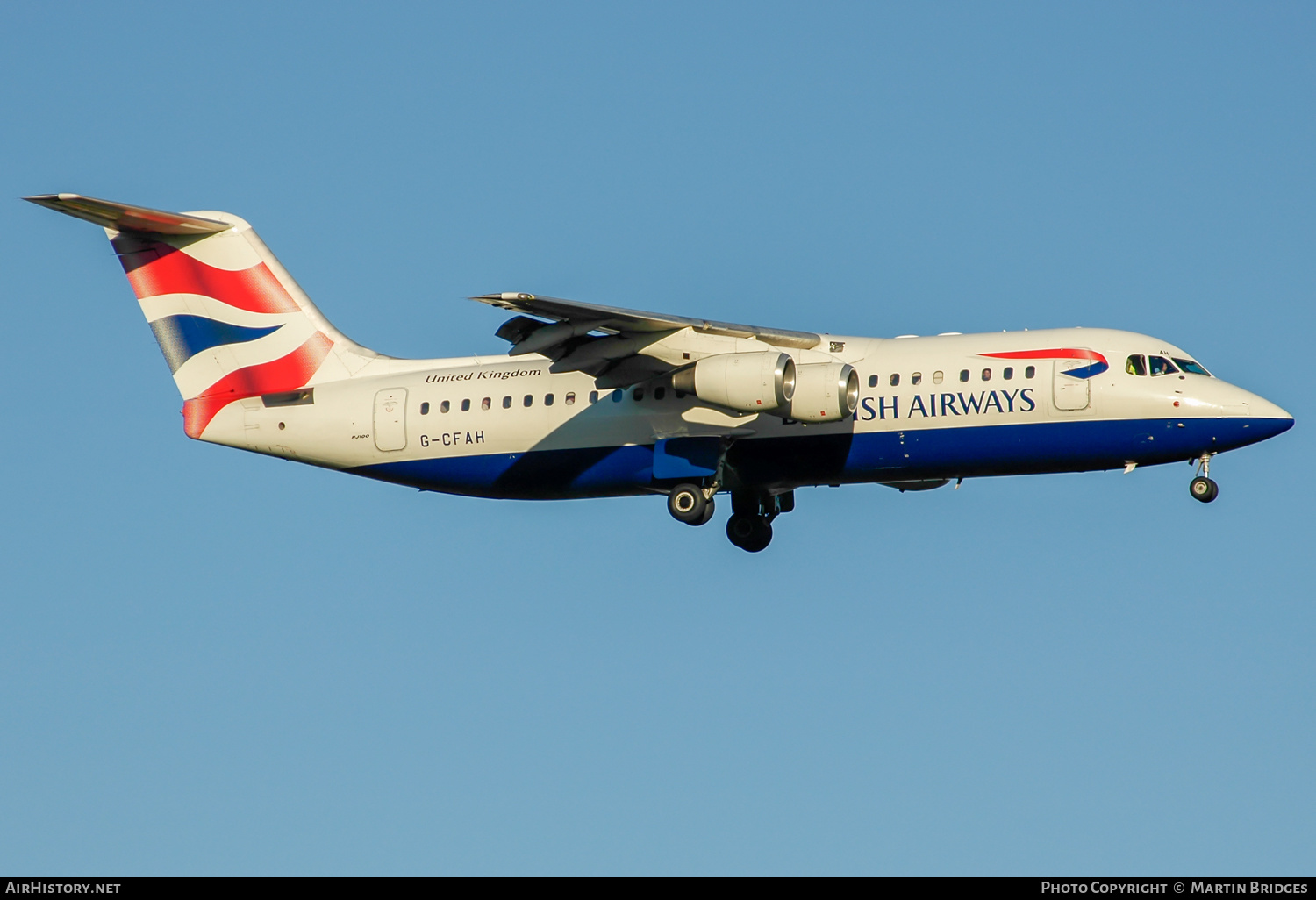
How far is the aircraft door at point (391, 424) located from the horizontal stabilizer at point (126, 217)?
12.1 ft

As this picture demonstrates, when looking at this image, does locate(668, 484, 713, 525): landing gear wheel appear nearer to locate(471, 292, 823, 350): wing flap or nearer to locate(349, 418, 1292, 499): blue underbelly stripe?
→ locate(349, 418, 1292, 499): blue underbelly stripe

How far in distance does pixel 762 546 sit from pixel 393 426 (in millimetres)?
5130

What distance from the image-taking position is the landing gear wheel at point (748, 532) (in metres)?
23.9

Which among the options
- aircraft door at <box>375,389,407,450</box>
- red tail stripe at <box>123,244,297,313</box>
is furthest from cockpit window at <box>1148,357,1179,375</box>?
red tail stripe at <box>123,244,297,313</box>

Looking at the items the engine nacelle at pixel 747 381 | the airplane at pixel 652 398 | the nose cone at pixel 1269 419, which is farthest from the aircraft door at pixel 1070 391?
the engine nacelle at pixel 747 381

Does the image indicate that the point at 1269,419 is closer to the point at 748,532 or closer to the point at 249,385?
the point at 748,532

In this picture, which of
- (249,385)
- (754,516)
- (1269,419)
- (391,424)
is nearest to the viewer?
(1269,419)

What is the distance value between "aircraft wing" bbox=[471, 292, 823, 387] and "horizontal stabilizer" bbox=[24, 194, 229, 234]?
572cm

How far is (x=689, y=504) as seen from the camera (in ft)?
73.3

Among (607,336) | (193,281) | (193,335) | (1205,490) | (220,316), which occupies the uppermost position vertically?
(193,281)

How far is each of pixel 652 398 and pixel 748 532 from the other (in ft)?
8.38

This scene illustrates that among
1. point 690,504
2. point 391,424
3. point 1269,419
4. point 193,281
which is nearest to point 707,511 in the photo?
point 690,504
